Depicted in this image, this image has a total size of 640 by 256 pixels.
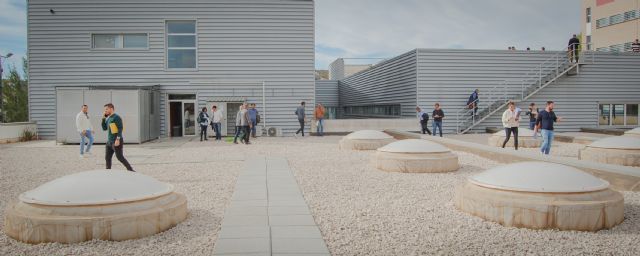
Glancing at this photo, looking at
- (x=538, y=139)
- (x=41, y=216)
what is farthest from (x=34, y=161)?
(x=538, y=139)

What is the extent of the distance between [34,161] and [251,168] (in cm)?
688

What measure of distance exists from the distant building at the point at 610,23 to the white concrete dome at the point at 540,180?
3940cm

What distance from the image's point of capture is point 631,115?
27547 mm

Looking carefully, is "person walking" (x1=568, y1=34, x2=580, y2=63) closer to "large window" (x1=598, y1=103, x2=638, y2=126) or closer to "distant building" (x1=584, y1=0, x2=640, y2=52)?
"large window" (x1=598, y1=103, x2=638, y2=126)

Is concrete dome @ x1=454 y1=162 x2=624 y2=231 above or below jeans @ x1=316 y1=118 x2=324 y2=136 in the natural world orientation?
below

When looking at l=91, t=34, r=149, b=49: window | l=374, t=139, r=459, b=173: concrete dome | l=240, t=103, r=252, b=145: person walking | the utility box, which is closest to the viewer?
l=374, t=139, r=459, b=173: concrete dome

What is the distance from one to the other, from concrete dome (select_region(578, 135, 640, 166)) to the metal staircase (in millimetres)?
12837

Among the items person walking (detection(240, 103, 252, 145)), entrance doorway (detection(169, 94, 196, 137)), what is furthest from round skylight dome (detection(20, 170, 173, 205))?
entrance doorway (detection(169, 94, 196, 137))

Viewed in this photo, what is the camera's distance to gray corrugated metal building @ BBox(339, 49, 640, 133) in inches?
995

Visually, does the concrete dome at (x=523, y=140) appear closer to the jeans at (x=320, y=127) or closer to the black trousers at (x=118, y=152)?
the jeans at (x=320, y=127)

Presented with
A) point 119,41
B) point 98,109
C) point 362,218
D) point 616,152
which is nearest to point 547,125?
point 616,152

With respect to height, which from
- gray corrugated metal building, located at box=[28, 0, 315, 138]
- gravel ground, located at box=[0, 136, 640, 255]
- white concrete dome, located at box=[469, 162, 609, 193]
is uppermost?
gray corrugated metal building, located at box=[28, 0, 315, 138]

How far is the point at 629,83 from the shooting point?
27.2 m

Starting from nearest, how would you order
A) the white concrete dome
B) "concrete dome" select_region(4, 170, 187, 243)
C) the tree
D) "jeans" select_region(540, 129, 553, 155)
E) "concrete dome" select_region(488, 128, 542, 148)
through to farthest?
"concrete dome" select_region(4, 170, 187, 243)
the white concrete dome
"jeans" select_region(540, 129, 553, 155)
"concrete dome" select_region(488, 128, 542, 148)
the tree
